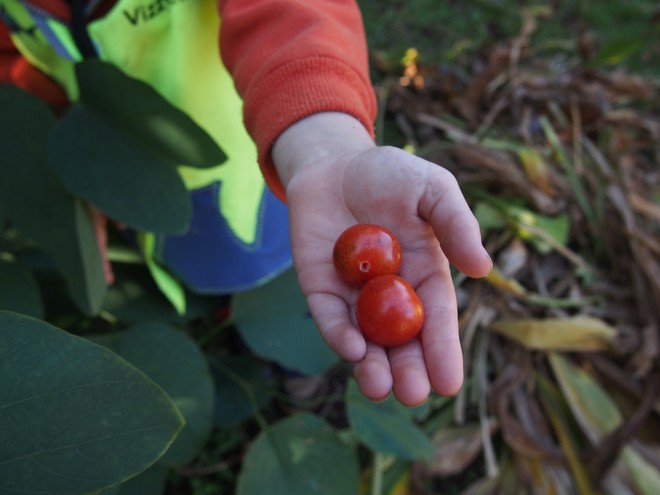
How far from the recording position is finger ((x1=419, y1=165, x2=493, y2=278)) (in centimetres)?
86

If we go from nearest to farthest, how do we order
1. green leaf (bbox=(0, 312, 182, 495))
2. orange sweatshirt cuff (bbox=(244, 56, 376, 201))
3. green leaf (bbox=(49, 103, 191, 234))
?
green leaf (bbox=(0, 312, 182, 495)) → orange sweatshirt cuff (bbox=(244, 56, 376, 201)) → green leaf (bbox=(49, 103, 191, 234))

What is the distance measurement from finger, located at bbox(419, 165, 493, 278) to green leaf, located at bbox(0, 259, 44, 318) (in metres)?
0.92

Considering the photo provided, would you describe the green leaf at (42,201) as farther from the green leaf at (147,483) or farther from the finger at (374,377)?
the finger at (374,377)

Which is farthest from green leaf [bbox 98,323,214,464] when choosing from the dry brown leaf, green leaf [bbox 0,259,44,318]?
the dry brown leaf

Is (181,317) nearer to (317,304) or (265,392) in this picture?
(265,392)

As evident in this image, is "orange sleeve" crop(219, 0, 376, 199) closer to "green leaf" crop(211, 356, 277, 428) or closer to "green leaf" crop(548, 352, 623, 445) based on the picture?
"green leaf" crop(211, 356, 277, 428)

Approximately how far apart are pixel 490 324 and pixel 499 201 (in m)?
0.55

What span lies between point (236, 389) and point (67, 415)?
47.3 inches

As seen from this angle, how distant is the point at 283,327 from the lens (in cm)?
165

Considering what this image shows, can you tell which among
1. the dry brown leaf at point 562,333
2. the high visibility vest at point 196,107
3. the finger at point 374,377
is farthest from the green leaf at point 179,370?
the dry brown leaf at point 562,333

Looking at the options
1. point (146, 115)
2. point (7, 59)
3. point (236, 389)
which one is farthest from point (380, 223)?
point (7, 59)

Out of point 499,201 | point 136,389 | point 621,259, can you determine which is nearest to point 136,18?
point 136,389

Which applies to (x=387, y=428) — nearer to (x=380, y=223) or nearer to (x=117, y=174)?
(x=380, y=223)

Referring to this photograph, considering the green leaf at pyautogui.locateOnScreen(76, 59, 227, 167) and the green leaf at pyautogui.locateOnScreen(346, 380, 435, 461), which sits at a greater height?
the green leaf at pyautogui.locateOnScreen(76, 59, 227, 167)
